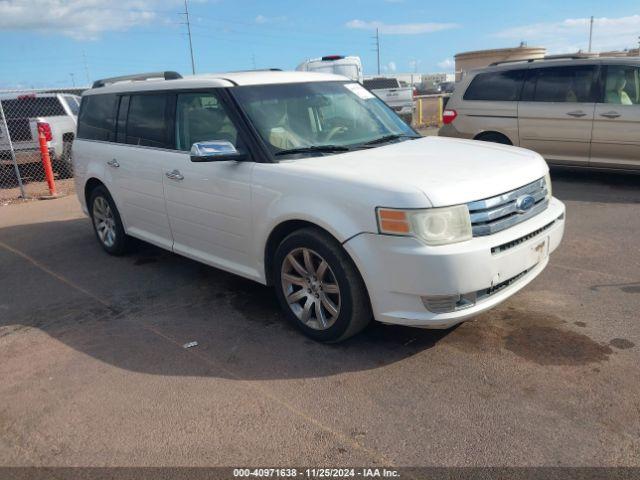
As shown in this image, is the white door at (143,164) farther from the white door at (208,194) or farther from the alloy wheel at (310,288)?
the alloy wheel at (310,288)

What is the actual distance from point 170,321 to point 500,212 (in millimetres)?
2570

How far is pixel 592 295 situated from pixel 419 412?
85.7 inches

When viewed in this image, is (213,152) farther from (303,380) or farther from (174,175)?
(303,380)

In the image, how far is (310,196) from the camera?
356 cm

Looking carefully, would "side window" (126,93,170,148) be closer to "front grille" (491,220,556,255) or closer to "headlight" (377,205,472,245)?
"headlight" (377,205,472,245)

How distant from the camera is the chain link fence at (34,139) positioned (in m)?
10.7

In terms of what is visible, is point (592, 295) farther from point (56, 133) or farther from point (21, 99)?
point (21, 99)

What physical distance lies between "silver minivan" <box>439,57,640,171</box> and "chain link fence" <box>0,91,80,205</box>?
7438mm

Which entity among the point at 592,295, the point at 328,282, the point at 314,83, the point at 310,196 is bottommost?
the point at 592,295

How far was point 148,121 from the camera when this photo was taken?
16.6 feet

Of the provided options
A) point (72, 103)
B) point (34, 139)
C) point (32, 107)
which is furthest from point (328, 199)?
point (72, 103)

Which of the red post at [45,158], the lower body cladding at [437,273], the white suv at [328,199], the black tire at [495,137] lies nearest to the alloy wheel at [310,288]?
the white suv at [328,199]

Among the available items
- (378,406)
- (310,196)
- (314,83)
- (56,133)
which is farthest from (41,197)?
(378,406)

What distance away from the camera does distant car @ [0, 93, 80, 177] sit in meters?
10.9
